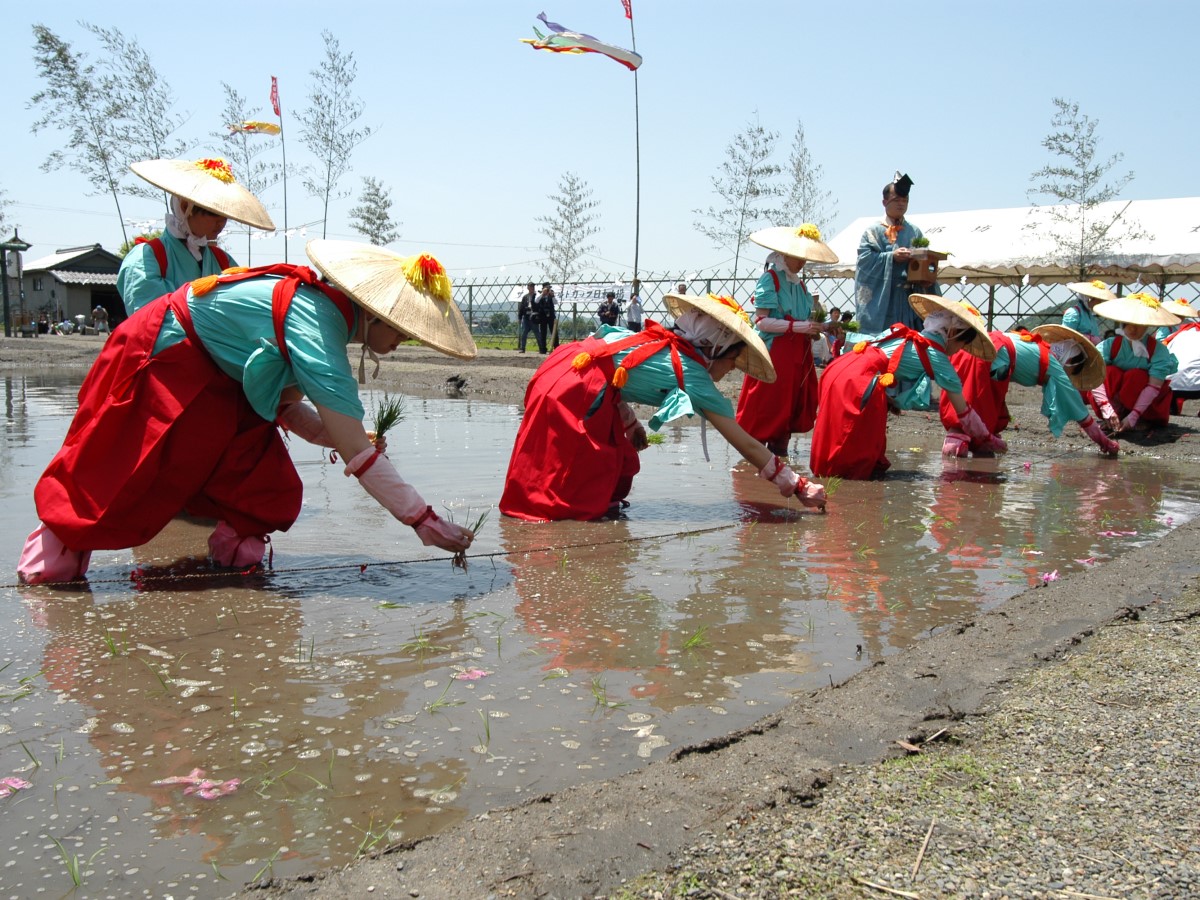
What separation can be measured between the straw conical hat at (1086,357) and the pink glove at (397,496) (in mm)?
5612

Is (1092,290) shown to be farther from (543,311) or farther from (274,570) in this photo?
(543,311)

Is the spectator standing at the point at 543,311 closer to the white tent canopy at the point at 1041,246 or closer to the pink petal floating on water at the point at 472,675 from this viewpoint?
the white tent canopy at the point at 1041,246

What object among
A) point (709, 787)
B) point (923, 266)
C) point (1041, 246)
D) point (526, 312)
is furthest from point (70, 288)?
point (709, 787)

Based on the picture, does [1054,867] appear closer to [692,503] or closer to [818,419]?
[692,503]

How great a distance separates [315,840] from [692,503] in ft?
12.4

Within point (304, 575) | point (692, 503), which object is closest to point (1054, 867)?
point (304, 575)

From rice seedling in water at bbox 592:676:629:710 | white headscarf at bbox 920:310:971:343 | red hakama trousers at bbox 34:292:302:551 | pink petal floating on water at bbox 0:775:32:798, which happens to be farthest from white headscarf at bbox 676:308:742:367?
pink petal floating on water at bbox 0:775:32:798

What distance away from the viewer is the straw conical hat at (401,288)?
10.9 feet

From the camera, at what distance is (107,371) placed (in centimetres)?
360

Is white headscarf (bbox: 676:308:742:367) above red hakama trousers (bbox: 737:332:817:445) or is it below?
above

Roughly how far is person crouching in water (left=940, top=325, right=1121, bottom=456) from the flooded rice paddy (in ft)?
6.11

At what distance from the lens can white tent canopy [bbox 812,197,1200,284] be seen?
15703mm

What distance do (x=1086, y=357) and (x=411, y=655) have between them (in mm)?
6405

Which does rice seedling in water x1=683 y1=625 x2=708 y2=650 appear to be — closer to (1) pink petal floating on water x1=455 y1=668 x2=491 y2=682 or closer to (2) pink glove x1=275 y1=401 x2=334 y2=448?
(1) pink petal floating on water x1=455 y1=668 x2=491 y2=682
